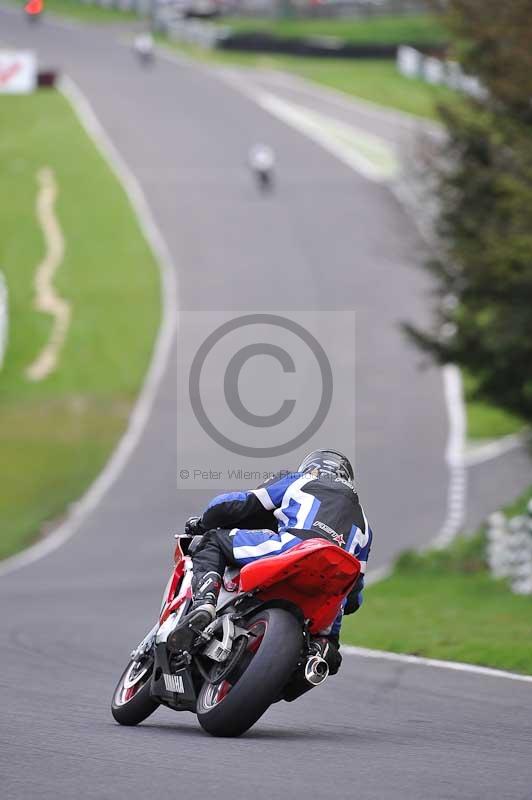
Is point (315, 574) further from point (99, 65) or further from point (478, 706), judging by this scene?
point (99, 65)

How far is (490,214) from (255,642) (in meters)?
18.2

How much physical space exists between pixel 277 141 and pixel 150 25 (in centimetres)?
3129

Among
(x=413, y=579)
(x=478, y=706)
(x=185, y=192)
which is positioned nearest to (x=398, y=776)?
(x=478, y=706)

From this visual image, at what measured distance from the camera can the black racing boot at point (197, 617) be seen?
7.57 meters

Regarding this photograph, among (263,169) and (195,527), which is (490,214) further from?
(263,169)

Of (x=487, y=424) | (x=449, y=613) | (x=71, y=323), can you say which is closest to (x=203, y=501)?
(x=487, y=424)

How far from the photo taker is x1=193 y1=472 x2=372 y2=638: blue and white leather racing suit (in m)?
7.72

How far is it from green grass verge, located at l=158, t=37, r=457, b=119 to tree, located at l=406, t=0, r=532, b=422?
39731 millimetres

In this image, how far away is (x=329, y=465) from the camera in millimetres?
8070

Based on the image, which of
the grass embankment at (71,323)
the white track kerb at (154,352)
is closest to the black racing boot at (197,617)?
the white track kerb at (154,352)

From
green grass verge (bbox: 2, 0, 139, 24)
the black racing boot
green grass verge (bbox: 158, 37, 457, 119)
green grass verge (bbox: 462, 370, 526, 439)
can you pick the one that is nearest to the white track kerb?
green grass verge (bbox: 462, 370, 526, 439)

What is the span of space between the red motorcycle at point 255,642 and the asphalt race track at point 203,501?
178 mm

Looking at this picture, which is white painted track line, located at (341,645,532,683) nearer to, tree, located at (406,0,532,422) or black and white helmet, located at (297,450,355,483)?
black and white helmet, located at (297,450,355,483)

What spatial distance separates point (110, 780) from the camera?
594 cm
